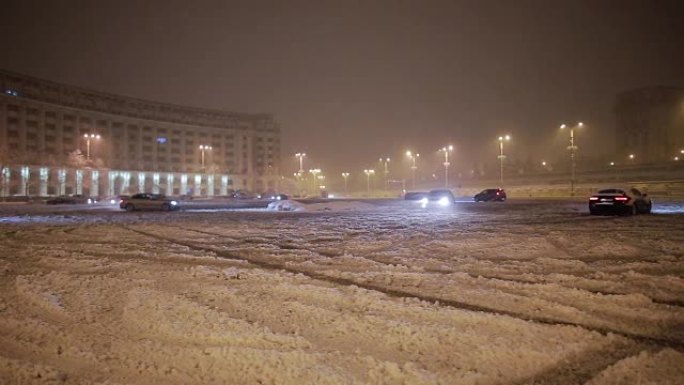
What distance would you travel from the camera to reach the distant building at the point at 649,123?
97137mm

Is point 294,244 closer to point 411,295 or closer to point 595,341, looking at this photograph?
point 411,295

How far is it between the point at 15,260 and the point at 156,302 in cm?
550

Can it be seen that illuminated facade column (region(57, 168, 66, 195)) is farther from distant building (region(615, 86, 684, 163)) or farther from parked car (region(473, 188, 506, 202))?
distant building (region(615, 86, 684, 163))

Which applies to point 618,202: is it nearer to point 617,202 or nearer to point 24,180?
point 617,202

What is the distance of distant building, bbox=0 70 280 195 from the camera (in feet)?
287

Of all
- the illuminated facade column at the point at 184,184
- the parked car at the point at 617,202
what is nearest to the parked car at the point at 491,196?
the parked car at the point at 617,202

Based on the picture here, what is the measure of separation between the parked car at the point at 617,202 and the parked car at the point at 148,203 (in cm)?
2821

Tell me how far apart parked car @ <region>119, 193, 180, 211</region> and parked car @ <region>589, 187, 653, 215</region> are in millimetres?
28211

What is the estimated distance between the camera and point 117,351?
4293mm

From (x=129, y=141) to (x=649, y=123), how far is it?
131186 mm

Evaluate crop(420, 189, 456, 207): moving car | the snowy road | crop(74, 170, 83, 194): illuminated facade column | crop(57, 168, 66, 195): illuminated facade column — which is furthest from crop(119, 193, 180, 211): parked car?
crop(74, 170, 83, 194): illuminated facade column

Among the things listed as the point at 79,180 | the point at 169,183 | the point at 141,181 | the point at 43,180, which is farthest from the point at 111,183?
the point at 43,180

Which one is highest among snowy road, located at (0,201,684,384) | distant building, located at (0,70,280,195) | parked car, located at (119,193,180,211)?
distant building, located at (0,70,280,195)

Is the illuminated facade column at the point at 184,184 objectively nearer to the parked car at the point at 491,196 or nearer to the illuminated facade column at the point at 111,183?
the illuminated facade column at the point at 111,183
